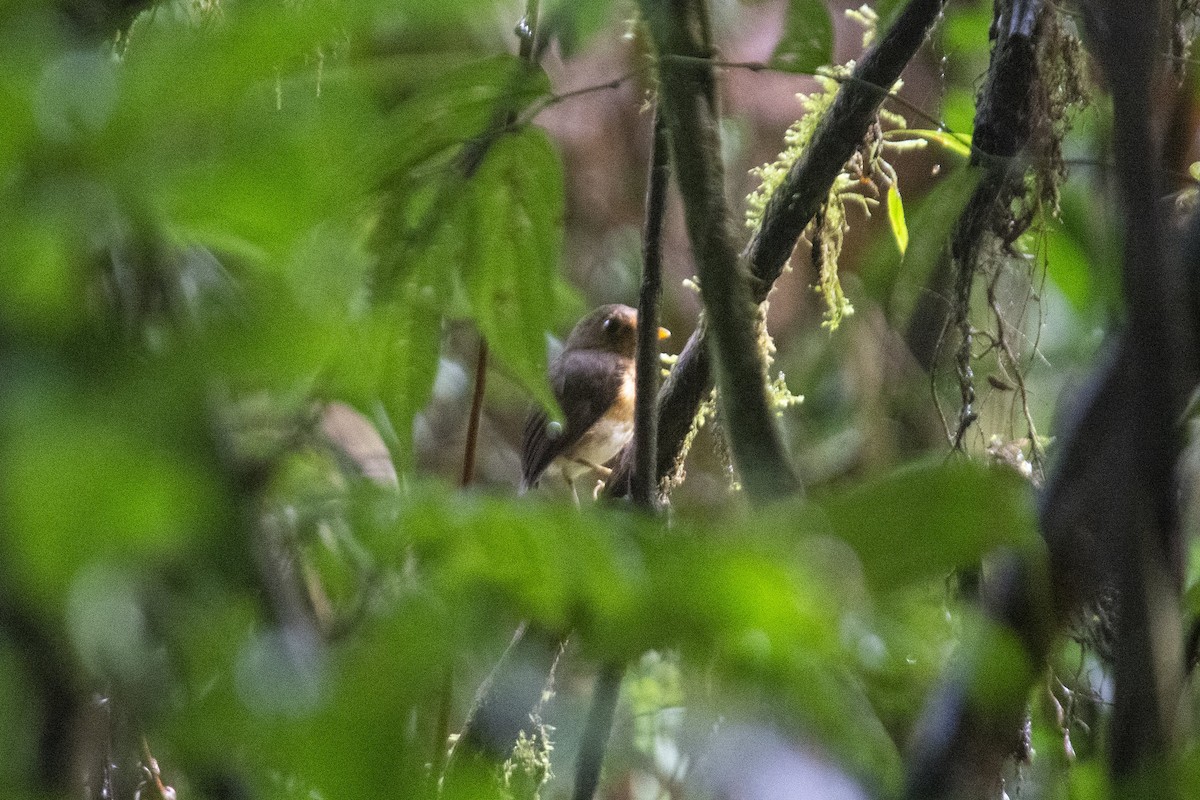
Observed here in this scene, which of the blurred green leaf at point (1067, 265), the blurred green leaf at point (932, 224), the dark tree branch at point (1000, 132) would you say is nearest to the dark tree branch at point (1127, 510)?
the blurred green leaf at point (932, 224)

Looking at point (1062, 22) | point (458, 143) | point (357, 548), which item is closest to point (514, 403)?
point (1062, 22)

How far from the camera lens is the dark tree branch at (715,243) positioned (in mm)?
774

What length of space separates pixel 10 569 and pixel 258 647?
0.29 feet

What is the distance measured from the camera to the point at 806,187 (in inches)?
60.7

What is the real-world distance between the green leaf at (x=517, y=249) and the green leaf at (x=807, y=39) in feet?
0.68

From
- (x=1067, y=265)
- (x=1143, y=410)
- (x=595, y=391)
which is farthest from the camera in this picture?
(x=595, y=391)

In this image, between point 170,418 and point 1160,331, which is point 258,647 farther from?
point 1160,331

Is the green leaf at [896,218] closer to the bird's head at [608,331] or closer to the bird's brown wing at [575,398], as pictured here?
the bird's brown wing at [575,398]

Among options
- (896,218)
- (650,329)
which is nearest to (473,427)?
(650,329)

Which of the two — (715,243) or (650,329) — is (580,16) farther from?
(650,329)

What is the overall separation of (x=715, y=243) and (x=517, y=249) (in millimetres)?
142

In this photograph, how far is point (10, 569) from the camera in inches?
16.0

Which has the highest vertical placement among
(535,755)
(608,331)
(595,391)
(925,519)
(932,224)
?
(925,519)

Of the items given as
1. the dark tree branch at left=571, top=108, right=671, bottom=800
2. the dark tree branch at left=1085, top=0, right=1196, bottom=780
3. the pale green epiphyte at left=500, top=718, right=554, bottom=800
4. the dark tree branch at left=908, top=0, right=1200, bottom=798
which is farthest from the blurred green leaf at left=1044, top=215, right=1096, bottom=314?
the dark tree branch at left=1085, top=0, right=1196, bottom=780
